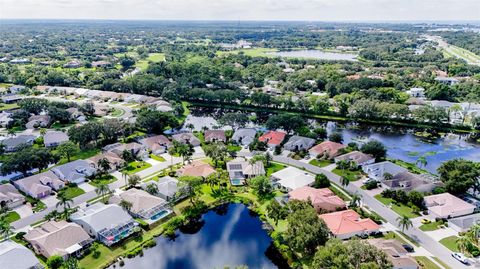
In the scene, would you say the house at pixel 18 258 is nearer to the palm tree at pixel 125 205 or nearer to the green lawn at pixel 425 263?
the palm tree at pixel 125 205

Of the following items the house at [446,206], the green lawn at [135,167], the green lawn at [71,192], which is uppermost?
the house at [446,206]

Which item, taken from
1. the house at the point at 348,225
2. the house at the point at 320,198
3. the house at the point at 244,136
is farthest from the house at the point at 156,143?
the house at the point at 348,225

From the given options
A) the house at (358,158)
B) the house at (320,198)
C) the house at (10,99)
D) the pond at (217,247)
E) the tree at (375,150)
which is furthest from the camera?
the house at (10,99)

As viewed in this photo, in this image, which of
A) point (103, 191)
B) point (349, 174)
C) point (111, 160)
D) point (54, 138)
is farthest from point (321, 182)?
point (54, 138)

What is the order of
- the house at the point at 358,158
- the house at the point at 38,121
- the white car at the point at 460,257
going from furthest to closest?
the house at the point at 38,121
the house at the point at 358,158
the white car at the point at 460,257

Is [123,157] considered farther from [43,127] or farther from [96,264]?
[43,127]

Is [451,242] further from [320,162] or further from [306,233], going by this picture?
[320,162]
